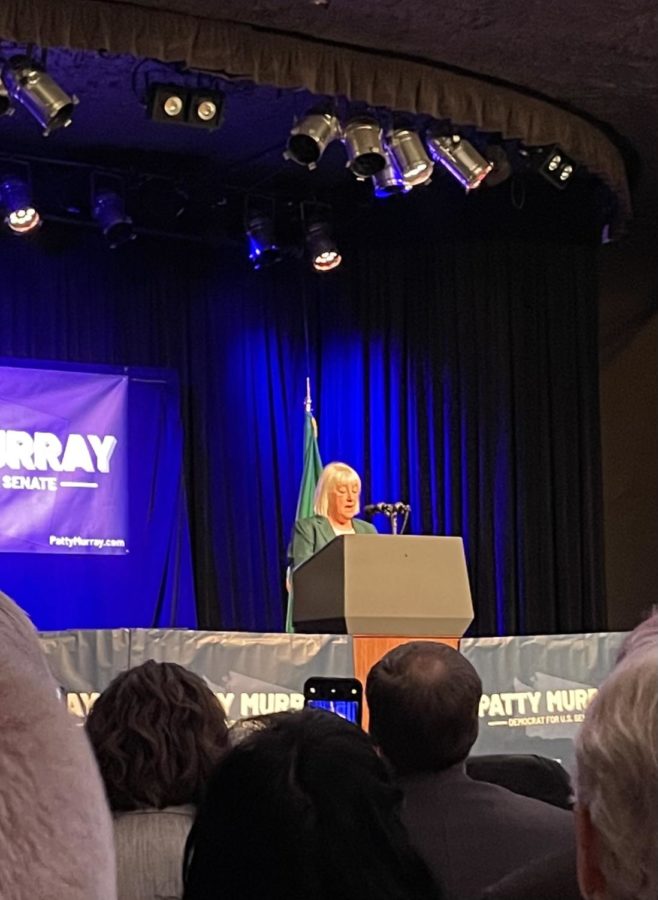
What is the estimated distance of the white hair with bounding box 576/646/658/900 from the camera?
2.30 ft

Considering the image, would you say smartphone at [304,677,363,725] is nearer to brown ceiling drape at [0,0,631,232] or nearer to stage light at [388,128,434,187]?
brown ceiling drape at [0,0,631,232]

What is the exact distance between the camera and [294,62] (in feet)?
17.8

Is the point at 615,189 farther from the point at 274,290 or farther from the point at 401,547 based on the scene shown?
the point at 401,547

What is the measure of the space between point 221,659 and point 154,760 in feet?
6.16

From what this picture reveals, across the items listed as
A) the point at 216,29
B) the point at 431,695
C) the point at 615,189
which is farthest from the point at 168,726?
the point at 615,189

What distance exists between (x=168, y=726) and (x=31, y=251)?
5638 mm

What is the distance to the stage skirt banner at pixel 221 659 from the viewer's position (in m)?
3.42

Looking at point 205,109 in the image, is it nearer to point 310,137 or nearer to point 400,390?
point 310,137

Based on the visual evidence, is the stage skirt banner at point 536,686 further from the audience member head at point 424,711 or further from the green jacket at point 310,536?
the audience member head at point 424,711

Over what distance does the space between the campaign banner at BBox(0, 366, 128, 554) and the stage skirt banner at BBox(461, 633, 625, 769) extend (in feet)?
10.7

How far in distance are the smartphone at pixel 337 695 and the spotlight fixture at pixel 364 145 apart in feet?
11.8

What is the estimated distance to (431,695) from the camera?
1925mm

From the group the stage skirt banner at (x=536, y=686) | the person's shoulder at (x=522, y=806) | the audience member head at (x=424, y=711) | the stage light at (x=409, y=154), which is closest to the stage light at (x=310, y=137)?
the stage light at (x=409, y=154)

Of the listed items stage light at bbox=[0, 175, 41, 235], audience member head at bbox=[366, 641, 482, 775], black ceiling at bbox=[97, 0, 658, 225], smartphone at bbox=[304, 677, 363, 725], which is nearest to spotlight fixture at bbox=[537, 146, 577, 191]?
black ceiling at bbox=[97, 0, 658, 225]
